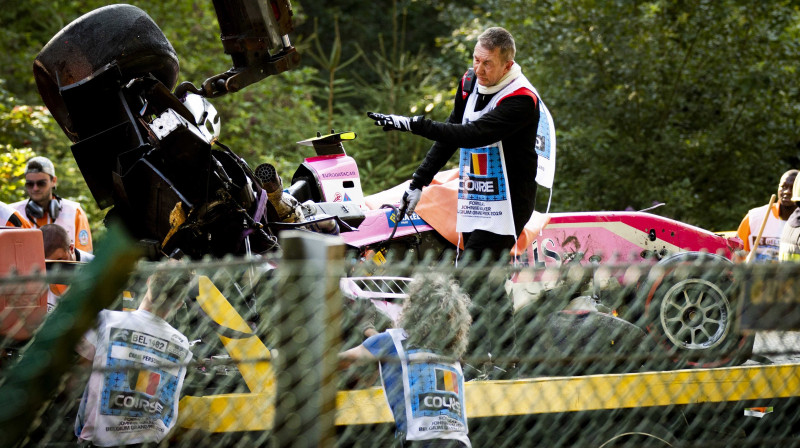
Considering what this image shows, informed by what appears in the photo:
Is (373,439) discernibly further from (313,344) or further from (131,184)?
(131,184)

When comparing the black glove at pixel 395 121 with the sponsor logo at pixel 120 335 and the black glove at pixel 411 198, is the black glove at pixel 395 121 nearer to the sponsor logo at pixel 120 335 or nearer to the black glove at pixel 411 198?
the black glove at pixel 411 198

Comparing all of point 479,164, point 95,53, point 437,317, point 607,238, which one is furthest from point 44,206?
point 437,317

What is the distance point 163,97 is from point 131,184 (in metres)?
0.52

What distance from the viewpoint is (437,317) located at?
340cm

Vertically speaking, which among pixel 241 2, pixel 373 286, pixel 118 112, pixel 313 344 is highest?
pixel 241 2

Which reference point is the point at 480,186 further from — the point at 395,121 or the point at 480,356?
the point at 480,356

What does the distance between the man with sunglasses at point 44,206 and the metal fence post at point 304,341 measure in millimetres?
5749

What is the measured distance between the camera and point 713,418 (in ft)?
13.8

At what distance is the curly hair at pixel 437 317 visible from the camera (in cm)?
339

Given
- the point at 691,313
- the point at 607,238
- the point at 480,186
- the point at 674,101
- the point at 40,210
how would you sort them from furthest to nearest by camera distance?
the point at 674,101 → the point at 40,210 → the point at 607,238 → the point at 691,313 → the point at 480,186

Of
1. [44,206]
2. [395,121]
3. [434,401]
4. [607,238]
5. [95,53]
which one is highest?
[95,53]

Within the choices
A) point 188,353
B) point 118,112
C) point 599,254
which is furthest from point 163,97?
point 599,254

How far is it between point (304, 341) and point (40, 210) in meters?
5.97

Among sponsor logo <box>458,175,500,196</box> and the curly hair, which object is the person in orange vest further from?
the curly hair
